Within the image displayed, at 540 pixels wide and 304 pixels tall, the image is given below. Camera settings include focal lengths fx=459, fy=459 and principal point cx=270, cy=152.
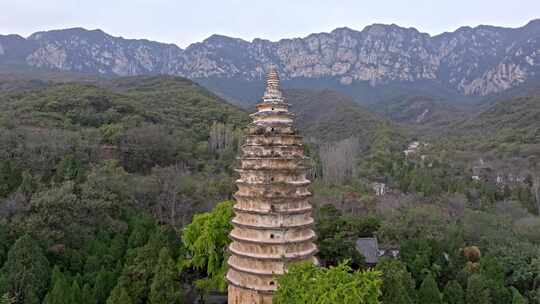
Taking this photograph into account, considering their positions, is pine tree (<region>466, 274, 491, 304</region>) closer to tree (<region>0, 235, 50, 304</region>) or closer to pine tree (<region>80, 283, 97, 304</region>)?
pine tree (<region>80, 283, 97, 304</region>)

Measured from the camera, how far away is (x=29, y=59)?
419 ft

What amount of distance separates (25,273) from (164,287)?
5967 mm

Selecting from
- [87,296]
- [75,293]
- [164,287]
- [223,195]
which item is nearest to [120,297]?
[164,287]

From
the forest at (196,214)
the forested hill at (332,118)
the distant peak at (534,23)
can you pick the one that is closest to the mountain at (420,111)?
the forested hill at (332,118)

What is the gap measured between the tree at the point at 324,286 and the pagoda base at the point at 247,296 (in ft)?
3.44

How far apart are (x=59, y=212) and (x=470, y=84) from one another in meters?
141

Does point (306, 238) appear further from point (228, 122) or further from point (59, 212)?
point (228, 122)

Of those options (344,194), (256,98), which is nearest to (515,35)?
(256,98)

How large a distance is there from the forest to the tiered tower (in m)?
1.20

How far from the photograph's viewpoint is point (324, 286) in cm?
1279

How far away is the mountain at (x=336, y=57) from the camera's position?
13250cm

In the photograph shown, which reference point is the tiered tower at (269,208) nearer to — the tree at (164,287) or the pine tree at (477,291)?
the tree at (164,287)

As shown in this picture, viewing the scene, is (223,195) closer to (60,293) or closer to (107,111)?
(60,293)

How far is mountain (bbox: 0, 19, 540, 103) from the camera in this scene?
13250 cm
